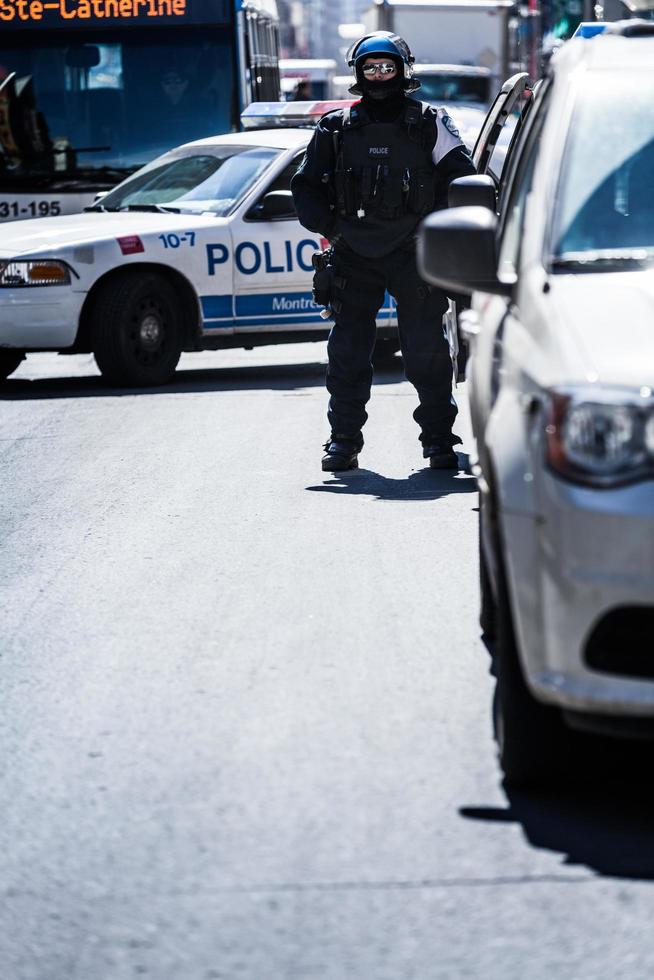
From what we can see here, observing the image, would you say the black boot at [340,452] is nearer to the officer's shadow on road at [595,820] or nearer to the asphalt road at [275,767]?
the asphalt road at [275,767]

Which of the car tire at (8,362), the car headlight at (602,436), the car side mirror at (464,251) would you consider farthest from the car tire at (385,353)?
the car headlight at (602,436)

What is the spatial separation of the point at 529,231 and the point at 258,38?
14899mm

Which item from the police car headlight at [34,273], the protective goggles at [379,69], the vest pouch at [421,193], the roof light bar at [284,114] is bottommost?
the police car headlight at [34,273]

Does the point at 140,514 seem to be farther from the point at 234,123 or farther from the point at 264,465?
the point at 234,123

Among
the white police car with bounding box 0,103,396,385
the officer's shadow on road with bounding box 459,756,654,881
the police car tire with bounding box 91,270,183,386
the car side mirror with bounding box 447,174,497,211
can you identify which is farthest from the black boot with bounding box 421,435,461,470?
the officer's shadow on road with bounding box 459,756,654,881

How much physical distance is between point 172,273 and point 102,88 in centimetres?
449

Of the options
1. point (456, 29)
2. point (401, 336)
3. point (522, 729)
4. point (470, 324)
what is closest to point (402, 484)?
point (401, 336)

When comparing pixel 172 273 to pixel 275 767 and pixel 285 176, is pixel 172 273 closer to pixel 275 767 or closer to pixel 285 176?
pixel 285 176

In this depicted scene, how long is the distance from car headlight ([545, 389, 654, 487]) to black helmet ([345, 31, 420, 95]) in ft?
16.5

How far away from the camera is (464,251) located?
4.63 meters

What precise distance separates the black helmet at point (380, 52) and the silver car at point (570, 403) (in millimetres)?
3161

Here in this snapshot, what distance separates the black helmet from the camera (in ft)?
27.9

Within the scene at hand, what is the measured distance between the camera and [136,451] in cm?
995

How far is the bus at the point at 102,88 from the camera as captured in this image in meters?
16.6
